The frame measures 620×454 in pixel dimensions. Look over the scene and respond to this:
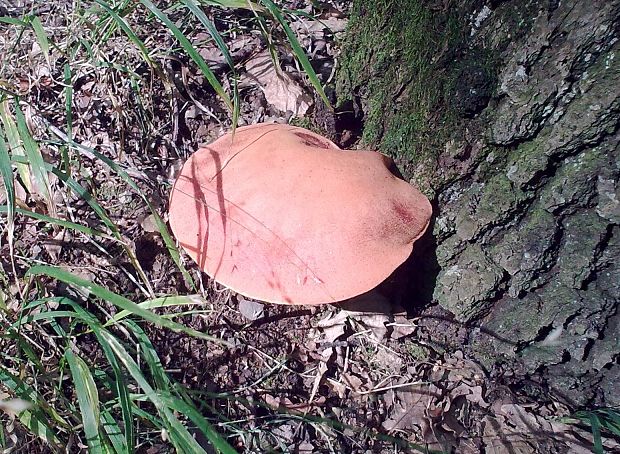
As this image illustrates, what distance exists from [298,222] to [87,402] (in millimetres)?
953

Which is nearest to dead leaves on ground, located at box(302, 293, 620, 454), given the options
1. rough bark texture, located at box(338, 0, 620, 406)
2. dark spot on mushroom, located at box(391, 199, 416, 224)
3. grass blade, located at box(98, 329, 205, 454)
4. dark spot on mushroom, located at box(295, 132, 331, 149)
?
rough bark texture, located at box(338, 0, 620, 406)

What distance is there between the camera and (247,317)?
2566mm

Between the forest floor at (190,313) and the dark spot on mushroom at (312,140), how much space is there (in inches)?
14.0

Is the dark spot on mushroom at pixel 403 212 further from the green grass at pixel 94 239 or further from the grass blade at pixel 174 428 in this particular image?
the grass blade at pixel 174 428

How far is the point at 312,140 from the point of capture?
238 centimetres

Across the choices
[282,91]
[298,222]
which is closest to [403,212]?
[298,222]

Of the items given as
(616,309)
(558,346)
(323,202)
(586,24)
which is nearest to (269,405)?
(323,202)

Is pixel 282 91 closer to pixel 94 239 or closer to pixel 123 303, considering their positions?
pixel 94 239

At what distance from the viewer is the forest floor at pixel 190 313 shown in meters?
2.20

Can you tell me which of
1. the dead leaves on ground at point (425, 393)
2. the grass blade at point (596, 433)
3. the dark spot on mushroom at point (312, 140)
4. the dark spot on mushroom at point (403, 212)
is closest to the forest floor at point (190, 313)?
the dead leaves on ground at point (425, 393)

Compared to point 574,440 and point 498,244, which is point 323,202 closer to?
point 498,244

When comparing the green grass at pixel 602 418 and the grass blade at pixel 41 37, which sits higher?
the grass blade at pixel 41 37

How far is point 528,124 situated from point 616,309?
829 millimetres

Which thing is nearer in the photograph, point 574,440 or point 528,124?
point 528,124
